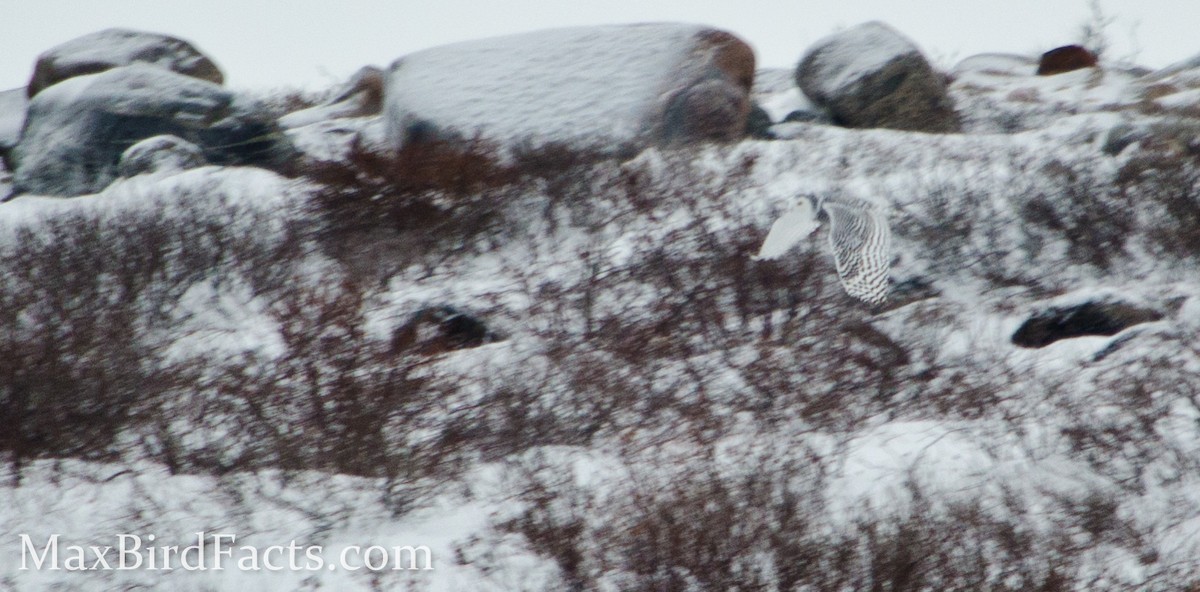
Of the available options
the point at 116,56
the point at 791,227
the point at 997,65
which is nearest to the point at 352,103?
the point at 116,56

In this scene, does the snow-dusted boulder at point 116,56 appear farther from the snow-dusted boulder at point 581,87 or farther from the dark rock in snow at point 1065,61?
the dark rock in snow at point 1065,61

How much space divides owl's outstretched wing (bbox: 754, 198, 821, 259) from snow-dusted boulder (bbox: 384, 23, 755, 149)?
9.04 feet

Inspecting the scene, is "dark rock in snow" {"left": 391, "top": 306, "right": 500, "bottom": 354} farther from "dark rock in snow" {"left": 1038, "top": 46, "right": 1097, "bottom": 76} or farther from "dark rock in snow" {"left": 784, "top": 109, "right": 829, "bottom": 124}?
"dark rock in snow" {"left": 1038, "top": 46, "right": 1097, "bottom": 76}

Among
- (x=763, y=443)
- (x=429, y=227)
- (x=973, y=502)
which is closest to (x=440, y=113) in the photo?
(x=429, y=227)

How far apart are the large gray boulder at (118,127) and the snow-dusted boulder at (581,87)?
1000 millimetres

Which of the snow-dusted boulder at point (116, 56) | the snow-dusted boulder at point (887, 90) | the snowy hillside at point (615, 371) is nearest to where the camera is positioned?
the snowy hillside at point (615, 371)

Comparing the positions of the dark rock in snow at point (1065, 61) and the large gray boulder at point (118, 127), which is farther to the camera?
the dark rock in snow at point (1065, 61)

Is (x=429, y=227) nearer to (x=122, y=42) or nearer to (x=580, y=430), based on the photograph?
(x=580, y=430)

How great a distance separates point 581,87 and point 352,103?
3.09 meters

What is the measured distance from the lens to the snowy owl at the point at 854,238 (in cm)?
477

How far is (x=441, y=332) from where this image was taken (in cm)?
552

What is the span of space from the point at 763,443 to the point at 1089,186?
3.64 m

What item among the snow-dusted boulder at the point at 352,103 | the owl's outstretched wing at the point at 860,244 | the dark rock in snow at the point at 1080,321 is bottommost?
the snow-dusted boulder at the point at 352,103

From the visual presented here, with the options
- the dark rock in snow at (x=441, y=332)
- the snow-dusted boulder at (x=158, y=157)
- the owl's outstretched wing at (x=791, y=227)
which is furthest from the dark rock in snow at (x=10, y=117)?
the owl's outstretched wing at (x=791, y=227)
